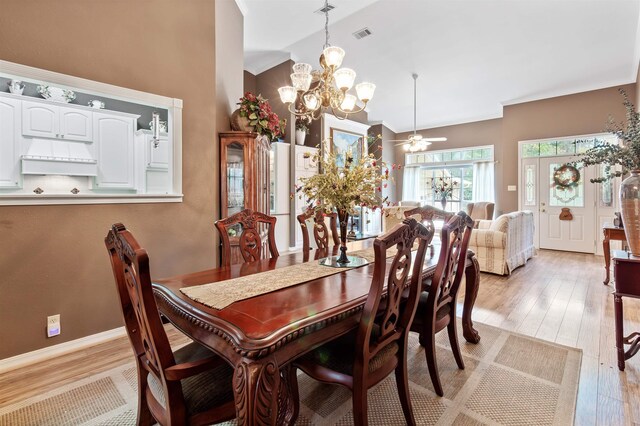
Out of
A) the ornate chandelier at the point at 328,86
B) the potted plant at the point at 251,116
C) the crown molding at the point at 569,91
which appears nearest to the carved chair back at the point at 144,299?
the ornate chandelier at the point at 328,86

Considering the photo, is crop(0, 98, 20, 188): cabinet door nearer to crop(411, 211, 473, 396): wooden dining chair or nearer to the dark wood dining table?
the dark wood dining table

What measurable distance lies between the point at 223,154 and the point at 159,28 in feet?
4.05

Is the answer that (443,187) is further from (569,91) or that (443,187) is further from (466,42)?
(466,42)

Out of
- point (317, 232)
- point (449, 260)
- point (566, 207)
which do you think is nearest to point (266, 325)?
point (449, 260)

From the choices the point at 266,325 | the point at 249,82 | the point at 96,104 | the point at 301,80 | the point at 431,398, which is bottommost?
the point at 431,398

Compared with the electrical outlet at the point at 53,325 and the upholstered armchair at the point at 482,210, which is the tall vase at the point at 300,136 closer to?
the upholstered armchair at the point at 482,210

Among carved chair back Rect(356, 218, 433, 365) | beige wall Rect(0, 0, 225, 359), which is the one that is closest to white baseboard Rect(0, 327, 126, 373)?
beige wall Rect(0, 0, 225, 359)

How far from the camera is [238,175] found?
3500mm

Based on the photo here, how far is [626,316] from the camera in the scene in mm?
3000

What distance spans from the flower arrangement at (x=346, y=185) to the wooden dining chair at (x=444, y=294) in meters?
0.48

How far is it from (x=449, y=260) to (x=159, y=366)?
151cm

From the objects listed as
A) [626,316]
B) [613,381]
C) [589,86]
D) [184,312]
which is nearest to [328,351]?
[184,312]

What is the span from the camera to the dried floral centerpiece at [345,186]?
73.5 inches

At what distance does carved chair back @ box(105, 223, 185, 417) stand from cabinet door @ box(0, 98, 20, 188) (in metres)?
1.76
